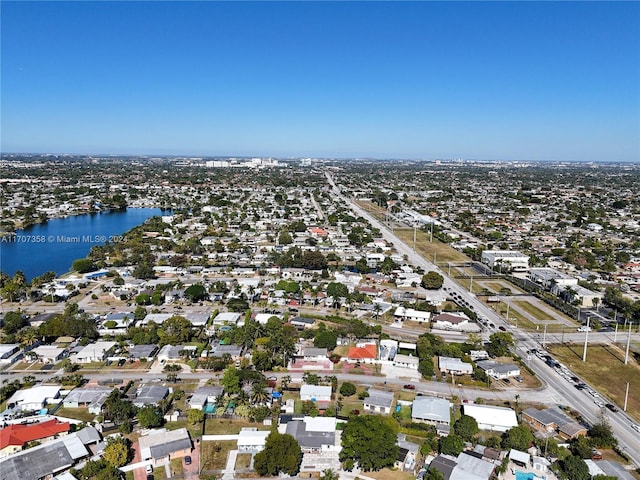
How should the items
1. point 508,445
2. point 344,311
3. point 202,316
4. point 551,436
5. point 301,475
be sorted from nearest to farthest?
1. point 301,475
2. point 508,445
3. point 551,436
4. point 202,316
5. point 344,311

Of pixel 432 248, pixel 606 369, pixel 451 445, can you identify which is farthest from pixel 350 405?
pixel 432 248

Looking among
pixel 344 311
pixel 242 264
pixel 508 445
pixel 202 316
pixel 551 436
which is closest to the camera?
pixel 508 445

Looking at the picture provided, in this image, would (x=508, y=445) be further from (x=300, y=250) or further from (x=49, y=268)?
(x=49, y=268)

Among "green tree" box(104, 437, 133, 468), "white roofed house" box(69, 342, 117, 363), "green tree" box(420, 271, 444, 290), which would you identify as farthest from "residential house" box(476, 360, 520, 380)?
"white roofed house" box(69, 342, 117, 363)

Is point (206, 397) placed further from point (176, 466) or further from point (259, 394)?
point (176, 466)

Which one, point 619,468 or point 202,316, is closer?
point 619,468

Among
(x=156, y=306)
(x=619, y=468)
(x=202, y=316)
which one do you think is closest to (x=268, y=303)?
(x=202, y=316)

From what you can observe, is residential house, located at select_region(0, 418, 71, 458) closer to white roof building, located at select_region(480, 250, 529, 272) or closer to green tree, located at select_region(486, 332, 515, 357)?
green tree, located at select_region(486, 332, 515, 357)
